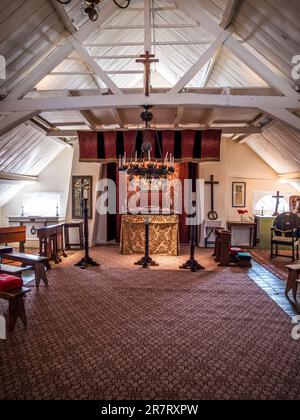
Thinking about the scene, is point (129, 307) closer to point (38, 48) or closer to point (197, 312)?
point (197, 312)

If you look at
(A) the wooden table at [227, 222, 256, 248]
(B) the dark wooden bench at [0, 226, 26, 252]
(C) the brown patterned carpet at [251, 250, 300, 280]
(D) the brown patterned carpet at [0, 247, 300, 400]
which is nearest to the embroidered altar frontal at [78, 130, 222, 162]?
(B) the dark wooden bench at [0, 226, 26, 252]

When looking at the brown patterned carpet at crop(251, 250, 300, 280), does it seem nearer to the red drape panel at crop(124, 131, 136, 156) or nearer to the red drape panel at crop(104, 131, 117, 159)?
the red drape panel at crop(124, 131, 136, 156)

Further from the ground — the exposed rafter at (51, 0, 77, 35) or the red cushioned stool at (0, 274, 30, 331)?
the exposed rafter at (51, 0, 77, 35)

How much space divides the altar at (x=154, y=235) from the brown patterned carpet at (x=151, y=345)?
7.39 ft

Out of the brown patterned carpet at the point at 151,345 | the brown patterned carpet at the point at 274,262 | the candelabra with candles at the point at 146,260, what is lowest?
the brown patterned carpet at the point at 151,345

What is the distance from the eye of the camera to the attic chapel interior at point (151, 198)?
8.56ft

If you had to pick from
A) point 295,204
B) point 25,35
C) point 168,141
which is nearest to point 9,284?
point 25,35

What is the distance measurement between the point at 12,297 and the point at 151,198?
586 centimetres

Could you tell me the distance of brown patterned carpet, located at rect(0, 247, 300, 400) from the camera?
2.25 metres

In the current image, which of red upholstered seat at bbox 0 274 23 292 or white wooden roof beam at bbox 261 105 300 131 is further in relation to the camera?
white wooden roof beam at bbox 261 105 300 131

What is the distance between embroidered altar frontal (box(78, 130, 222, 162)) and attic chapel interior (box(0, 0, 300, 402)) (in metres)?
0.03

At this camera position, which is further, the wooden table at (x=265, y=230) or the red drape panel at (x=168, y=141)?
the wooden table at (x=265, y=230)

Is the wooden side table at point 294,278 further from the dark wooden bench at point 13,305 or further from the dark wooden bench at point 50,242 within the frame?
the dark wooden bench at point 50,242

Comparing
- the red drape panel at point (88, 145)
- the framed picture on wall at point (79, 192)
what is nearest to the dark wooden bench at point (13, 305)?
the red drape panel at point (88, 145)
